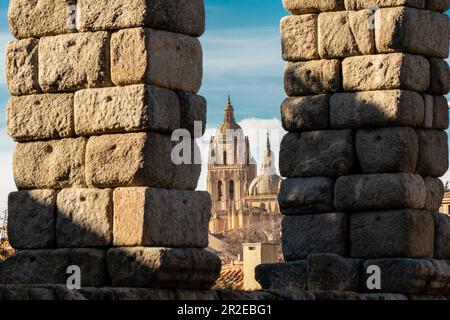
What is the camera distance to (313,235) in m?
14.9

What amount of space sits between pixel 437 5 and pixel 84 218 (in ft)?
16.3

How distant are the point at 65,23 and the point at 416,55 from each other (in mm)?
4014

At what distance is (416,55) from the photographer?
576 inches

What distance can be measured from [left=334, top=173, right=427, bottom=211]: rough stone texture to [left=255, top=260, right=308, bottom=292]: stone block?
0.69 meters

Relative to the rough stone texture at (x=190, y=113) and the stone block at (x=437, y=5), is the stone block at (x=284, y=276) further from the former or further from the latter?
the rough stone texture at (x=190, y=113)

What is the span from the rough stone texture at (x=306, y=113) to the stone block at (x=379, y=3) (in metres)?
0.90

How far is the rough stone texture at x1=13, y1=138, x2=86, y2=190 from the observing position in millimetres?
11766

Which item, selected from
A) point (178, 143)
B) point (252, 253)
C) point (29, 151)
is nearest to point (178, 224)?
point (178, 143)

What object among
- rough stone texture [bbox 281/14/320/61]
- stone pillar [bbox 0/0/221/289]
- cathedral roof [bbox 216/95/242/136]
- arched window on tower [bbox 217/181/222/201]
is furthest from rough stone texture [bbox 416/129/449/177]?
arched window on tower [bbox 217/181/222/201]

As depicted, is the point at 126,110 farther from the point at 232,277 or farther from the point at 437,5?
the point at 232,277

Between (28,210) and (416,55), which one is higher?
(416,55)
